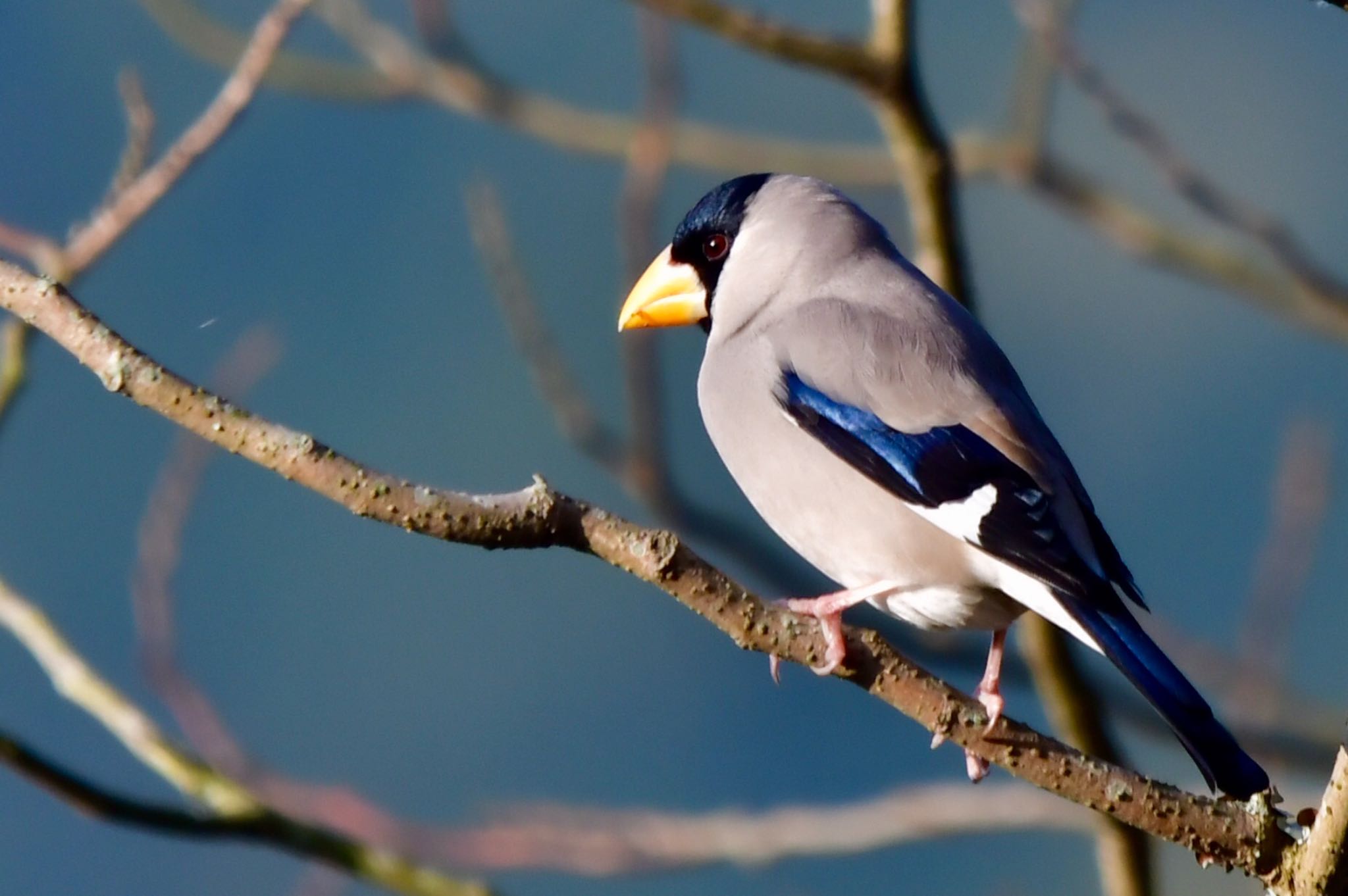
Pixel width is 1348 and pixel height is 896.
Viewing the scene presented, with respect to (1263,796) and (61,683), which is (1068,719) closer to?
(1263,796)

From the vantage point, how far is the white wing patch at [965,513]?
2.45 m

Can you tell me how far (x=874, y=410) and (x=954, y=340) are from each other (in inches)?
7.8

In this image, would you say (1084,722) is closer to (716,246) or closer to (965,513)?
(965,513)

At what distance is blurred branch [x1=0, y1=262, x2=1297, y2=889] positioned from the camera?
5.79ft

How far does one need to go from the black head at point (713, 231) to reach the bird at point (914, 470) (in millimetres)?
259

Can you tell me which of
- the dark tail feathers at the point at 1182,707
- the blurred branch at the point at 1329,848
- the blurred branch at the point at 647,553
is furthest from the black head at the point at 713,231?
the blurred branch at the point at 1329,848

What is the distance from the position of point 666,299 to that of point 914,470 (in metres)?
0.95

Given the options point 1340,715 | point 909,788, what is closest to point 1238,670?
point 1340,715

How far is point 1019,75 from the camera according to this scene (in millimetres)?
4242

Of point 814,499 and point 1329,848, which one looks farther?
point 814,499

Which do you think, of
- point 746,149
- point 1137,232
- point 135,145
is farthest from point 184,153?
point 1137,232

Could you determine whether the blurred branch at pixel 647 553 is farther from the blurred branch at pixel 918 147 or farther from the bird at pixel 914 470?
the blurred branch at pixel 918 147

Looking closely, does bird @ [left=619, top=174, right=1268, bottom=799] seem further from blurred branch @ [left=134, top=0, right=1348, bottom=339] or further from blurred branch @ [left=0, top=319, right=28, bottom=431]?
blurred branch @ [left=134, top=0, right=1348, bottom=339]

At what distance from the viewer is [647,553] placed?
1.85m
